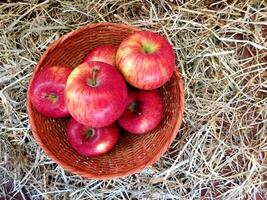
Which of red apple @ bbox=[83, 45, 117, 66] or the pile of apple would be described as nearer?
the pile of apple

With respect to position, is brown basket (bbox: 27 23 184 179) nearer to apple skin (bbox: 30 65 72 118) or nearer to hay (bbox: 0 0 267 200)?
apple skin (bbox: 30 65 72 118)

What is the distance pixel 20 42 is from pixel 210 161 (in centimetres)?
73

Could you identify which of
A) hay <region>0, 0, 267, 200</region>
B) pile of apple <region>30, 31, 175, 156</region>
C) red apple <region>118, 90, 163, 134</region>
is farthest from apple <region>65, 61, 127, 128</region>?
hay <region>0, 0, 267, 200</region>

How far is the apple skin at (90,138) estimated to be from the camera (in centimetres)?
127

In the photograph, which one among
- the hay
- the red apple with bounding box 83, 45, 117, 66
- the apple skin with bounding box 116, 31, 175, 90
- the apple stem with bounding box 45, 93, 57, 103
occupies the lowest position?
the hay

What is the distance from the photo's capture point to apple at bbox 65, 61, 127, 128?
1.13 meters

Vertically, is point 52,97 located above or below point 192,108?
above

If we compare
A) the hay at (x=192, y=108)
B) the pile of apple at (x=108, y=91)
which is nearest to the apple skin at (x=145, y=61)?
the pile of apple at (x=108, y=91)

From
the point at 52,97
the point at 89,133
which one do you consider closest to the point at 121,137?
the point at 89,133

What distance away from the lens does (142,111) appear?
4.16ft

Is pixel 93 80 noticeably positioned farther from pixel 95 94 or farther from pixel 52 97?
pixel 52 97

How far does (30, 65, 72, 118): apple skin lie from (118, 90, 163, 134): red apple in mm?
177

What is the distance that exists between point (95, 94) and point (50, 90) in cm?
19

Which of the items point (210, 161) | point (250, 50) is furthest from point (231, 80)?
point (210, 161)
